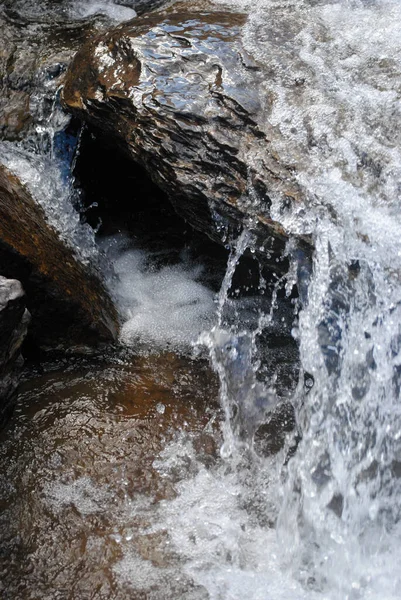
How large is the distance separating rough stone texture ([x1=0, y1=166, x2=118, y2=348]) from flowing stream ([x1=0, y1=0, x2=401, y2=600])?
0.17 meters

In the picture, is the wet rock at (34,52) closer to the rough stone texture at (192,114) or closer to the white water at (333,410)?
the rough stone texture at (192,114)

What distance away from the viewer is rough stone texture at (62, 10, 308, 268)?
3.06 m

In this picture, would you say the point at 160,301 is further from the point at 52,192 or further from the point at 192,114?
the point at 192,114

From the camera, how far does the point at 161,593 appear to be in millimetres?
2379

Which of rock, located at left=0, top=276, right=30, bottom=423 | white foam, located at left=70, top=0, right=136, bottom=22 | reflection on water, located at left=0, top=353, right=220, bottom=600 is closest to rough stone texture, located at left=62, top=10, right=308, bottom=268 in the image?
reflection on water, located at left=0, top=353, right=220, bottom=600

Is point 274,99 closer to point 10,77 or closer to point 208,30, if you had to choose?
point 208,30

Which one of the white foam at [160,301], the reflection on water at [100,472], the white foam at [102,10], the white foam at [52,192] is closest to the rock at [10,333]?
the reflection on water at [100,472]

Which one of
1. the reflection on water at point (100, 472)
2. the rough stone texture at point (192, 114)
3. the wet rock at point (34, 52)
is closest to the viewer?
the reflection on water at point (100, 472)

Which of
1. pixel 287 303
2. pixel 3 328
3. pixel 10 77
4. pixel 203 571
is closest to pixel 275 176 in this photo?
pixel 287 303

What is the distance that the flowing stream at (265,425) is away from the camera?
2488mm

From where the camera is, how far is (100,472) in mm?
2793

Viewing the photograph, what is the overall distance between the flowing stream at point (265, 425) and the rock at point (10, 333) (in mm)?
294

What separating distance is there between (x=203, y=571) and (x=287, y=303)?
1.52 m

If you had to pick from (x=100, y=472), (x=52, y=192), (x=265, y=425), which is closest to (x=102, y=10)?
(x=52, y=192)
